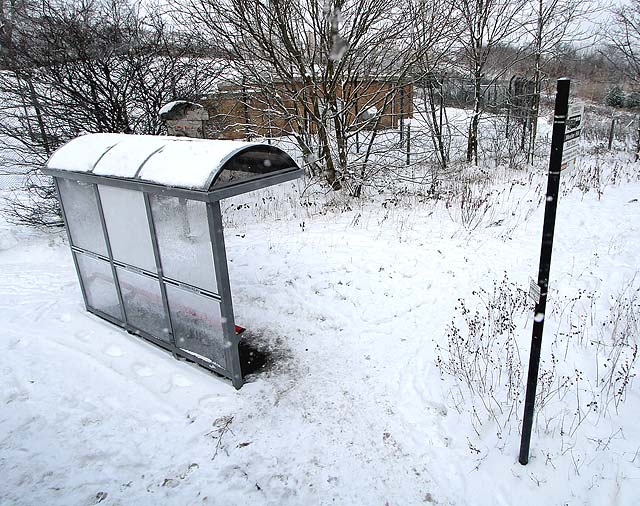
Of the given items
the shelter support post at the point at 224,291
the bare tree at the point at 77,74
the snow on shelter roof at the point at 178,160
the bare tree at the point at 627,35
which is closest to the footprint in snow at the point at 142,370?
the shelter support post at the point at 224,291

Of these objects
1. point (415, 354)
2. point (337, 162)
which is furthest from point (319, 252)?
point (337, 162)

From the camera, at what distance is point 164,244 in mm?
4523

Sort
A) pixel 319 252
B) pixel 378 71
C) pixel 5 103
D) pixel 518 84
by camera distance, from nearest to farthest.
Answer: pixel 319 252, pixel 5 103, pixel 378 71, pixel 518 84

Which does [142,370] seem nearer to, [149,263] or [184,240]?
[149,263]

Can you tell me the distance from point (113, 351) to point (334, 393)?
2.83 meters

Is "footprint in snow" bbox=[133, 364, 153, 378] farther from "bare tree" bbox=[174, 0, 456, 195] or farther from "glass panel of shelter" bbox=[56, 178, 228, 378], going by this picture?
"bare tree" bbox=[174, 0, 456, 195]

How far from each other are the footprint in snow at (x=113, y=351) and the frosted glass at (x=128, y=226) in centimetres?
108

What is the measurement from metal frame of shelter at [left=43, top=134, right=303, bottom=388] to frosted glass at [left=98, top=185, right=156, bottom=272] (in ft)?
0.04

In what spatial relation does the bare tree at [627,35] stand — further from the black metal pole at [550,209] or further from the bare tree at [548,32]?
the black metal pole at [550,209]

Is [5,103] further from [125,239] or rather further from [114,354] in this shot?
[114,354]

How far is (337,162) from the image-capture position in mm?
10281

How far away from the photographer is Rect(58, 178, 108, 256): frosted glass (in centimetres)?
538

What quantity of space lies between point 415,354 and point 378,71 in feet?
23.7

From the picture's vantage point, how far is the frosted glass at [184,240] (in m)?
4.14
